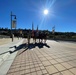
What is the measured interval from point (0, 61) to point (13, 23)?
37.5 ft

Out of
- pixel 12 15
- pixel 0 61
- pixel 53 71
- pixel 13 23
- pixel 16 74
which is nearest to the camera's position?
pixel 16 74

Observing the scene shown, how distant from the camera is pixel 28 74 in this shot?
12.5 feet

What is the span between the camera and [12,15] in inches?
703

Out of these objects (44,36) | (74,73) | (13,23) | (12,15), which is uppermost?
(12,15)

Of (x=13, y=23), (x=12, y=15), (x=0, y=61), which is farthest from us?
(x=12, y=15)

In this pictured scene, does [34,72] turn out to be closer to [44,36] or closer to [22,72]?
[22,72]

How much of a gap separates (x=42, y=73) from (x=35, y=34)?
40.4 feet

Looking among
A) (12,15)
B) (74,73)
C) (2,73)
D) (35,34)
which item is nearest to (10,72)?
(2,73)

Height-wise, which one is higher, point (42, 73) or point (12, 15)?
point (12, 15)

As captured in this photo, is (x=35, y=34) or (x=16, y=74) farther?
(x=35, y=34)

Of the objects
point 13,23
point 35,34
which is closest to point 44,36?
point 35,34

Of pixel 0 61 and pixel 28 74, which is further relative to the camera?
pixel 0 61

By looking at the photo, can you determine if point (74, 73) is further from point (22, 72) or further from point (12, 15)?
point (12, 15)

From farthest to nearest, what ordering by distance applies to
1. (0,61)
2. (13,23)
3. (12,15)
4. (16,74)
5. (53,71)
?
(12,15), (13,23), (0,61), (53,71), (16,74)
